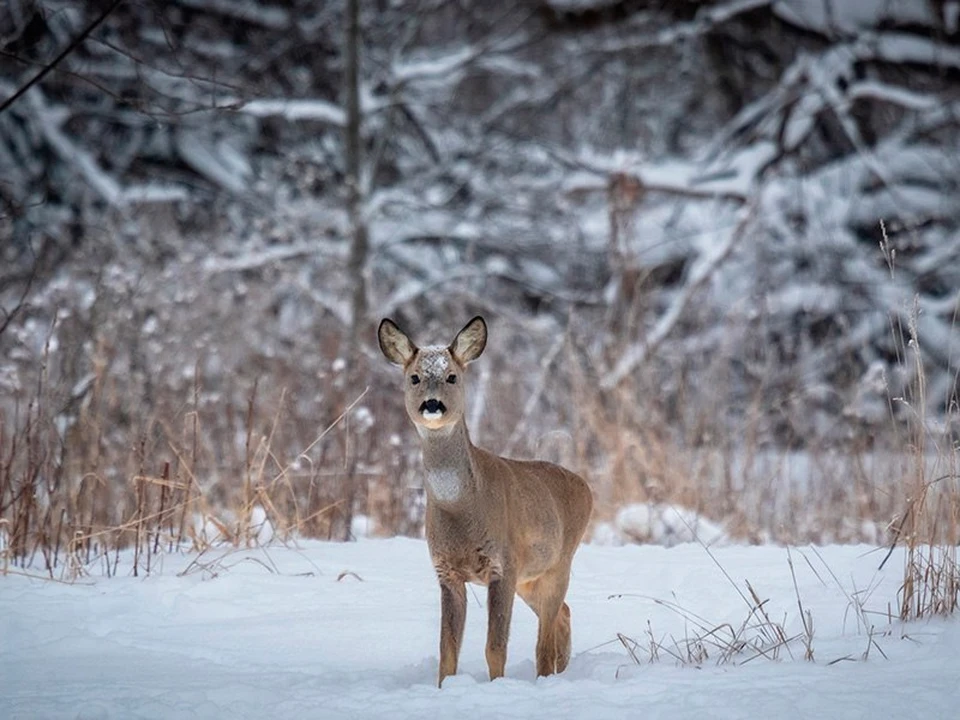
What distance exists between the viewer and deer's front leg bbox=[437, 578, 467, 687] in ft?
12.9

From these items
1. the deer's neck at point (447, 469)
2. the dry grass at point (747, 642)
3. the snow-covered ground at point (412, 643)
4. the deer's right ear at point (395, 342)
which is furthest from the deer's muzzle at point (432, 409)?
the dry grass at point (747, 642)

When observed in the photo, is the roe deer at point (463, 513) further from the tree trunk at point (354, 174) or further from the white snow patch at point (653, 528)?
the tree trunk at point (354, 174)

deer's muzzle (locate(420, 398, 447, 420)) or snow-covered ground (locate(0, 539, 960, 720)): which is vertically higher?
deer's muzzle (locate(420, 398, 447, 420))

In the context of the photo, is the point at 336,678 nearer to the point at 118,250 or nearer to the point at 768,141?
the point at 118,250

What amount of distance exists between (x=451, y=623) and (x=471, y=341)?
2.94 ft

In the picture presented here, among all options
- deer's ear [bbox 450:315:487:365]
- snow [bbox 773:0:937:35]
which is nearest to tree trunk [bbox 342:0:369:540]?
snow [bbox 773:0:937:35]

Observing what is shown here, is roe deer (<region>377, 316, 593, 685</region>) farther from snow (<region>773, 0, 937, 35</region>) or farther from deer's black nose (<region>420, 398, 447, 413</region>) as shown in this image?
snow (<region>773, 0, 937, 35</region>)

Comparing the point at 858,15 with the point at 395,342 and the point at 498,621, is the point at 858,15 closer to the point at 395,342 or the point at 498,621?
the point at 395,342

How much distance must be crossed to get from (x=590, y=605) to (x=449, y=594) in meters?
1.10

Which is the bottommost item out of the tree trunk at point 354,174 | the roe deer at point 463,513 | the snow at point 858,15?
the roe deer at point 463,513

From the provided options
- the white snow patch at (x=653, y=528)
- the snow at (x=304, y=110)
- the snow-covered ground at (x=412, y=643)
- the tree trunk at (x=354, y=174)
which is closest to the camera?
the snow-covered ground at (x=412, y=643)

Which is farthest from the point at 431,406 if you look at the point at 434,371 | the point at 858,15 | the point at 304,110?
the point at 858,15

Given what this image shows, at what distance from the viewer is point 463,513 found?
13.0ft

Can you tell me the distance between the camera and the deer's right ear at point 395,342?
4.10 m
